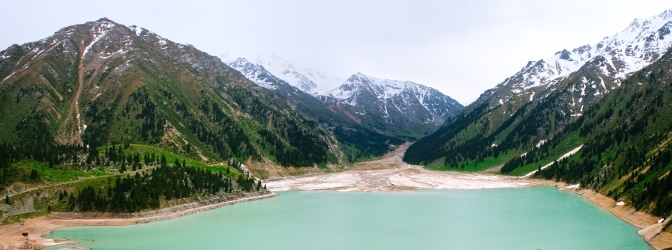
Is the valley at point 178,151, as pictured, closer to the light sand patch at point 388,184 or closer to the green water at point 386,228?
the light sand patch at point 388,184

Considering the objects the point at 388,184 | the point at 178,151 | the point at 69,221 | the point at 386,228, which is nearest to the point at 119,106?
the point at 178,151

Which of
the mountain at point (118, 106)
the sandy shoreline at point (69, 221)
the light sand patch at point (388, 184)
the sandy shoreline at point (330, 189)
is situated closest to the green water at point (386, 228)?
the sandy shoreline at point (330, 189)

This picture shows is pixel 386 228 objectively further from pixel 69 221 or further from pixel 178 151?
pixel 178 151

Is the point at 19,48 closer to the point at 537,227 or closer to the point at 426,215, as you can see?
the point at 426,215

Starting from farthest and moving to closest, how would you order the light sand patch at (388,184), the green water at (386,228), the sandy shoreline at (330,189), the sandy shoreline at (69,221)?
the light sand patch at (388,184) < the sandy shoreline at (69,221) < the sandy shoreline at (330,189) < the green water at (386,228)

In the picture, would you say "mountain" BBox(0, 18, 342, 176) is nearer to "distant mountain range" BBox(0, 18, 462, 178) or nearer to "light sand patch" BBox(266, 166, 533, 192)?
"distant mountain range" BBox(0, 18, 462, 178)

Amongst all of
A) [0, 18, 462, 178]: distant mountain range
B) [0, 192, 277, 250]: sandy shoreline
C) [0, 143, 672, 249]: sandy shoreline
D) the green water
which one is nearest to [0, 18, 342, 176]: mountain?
[0, 18, 462, 178]: distant mountain range
